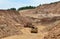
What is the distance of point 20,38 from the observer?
27.3 meters

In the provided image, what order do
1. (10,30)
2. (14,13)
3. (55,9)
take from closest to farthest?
(10,30)
(14,13)
(55,9)

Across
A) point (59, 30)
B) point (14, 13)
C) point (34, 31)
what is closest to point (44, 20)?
point (14, 13)

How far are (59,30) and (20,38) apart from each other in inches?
497

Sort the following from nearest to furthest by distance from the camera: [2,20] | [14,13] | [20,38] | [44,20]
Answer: [20,38] → [2,20] → [14,13] → [44,20]

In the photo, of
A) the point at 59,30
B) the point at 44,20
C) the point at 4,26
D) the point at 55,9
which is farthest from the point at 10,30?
the point at 55,9

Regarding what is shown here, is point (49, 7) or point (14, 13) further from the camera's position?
point (49, 7)

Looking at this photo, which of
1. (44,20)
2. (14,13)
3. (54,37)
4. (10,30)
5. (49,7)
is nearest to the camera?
(54,37)

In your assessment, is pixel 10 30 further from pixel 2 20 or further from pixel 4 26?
pixel 2 20

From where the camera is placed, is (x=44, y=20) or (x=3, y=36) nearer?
(x=3, y=36)

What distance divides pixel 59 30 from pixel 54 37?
0.92 m

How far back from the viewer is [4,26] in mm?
31922

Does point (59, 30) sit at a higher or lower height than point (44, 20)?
higher

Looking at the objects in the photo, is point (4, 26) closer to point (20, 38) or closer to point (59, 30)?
point (20, 38)

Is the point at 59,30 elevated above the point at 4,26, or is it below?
above
